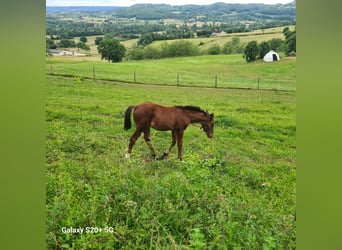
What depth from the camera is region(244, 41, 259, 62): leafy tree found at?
169 inches

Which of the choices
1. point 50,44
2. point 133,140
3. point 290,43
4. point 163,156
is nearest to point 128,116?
point 133,140

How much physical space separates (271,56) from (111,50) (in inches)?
58.3

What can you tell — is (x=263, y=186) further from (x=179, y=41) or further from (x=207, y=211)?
(x=179, y=41)

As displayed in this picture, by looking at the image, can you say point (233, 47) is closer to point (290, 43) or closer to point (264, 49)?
point (264, 49)

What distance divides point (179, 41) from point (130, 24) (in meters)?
0.50

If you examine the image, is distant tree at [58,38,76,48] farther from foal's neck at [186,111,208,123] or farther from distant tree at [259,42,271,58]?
distant tree at [259,42,271,58]

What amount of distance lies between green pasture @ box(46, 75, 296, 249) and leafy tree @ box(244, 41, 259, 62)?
0.30 feet

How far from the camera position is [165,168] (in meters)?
4.21

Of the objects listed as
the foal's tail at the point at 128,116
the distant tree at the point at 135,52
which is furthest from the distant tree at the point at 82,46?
the foal's tail at the point at 128,116

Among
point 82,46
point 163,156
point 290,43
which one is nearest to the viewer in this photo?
point 290,43

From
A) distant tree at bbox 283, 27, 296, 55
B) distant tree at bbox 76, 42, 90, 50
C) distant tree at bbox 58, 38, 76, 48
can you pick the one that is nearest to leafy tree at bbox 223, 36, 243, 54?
distant tree at bbox 283, 27, 296, 55
